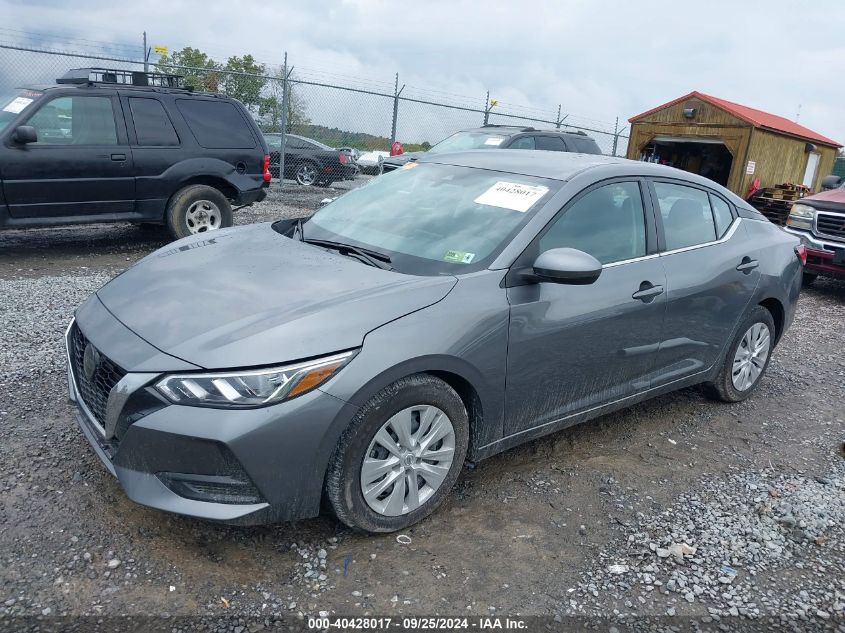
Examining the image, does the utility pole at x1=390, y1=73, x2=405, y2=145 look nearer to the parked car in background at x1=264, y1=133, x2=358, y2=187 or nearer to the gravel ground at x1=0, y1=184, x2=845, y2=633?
the parked car in background at x1=264, y1=133, x2=358, y2=187

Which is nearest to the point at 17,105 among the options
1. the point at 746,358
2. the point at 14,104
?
the point at 14,104

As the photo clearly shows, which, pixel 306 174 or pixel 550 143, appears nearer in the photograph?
pixel 550 143

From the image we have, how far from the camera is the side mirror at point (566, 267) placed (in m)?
3.02

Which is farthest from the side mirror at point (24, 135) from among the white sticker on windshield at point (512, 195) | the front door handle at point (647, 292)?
the front door handle at point (647, 292)

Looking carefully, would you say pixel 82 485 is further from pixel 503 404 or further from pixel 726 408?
pixel 726 408

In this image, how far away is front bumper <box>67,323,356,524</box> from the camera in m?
2.43

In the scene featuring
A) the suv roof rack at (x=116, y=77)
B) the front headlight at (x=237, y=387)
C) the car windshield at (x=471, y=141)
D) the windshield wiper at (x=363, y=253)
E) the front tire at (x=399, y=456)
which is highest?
the suv roof rack at (x=116, y=77)

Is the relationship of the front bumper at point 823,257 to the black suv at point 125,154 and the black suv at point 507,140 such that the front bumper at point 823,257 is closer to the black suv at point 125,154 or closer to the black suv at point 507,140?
the black suv at point 507,140

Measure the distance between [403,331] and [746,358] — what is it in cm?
304

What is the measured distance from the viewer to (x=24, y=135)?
22.6 ft

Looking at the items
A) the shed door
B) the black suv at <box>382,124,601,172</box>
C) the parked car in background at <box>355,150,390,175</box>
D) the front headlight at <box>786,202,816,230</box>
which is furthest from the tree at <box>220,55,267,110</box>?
the shed door

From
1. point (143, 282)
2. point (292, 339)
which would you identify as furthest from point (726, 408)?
point (143, 282)

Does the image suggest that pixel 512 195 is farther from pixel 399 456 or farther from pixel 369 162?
pixel 369 162

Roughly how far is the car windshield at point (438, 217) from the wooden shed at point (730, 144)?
13430 mm
